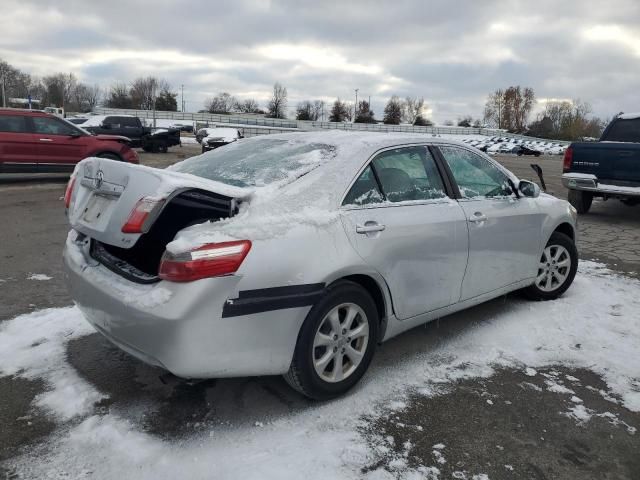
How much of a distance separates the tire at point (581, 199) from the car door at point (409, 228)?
7.54m

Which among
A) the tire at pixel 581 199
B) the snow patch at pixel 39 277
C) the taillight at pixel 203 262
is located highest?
the taillight at pixel 203 262

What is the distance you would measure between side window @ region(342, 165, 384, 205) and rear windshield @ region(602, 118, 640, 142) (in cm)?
796

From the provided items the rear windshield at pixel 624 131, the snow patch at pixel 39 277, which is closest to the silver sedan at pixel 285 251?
the snow patch at pixel 39 277

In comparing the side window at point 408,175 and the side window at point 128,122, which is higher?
the side window at point 408,175

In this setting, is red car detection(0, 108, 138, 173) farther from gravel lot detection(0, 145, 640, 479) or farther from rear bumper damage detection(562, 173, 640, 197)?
rear bumper damage detection(562, 173, 640, 197)

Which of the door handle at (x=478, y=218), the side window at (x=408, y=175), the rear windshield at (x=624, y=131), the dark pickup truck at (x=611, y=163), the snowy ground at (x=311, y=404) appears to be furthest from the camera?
the rear windshield at (x=624, y=131)

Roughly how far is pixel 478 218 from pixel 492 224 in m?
0.19

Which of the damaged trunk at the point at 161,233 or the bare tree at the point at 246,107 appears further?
the bare tree at the point at 246,107

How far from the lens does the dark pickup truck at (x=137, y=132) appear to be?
23.8 meters

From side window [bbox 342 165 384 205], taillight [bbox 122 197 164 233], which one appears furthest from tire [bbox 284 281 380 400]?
taillight [bbox 122 197 164 233]

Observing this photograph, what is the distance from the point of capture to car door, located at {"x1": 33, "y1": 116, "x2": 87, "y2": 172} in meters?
11.6

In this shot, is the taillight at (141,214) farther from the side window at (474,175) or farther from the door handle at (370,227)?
the side window at (474,175)

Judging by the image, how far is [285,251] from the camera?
2.64m

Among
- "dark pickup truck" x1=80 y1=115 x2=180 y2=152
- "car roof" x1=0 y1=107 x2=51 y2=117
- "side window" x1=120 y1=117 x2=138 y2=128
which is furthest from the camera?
"side window" x1=120 y1=117 x2=138 y2=128
